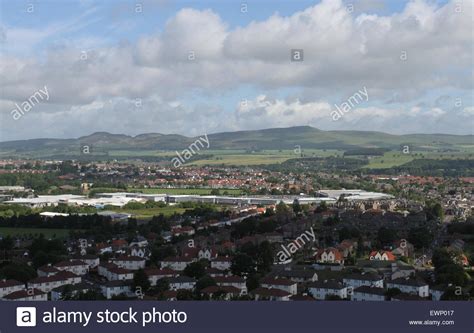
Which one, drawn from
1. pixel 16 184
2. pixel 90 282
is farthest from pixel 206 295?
pixel 16 184

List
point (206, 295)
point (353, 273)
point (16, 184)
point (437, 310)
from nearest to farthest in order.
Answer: point (437, 310) < point (206, 295) < point (353, 273) < point (16, 184)

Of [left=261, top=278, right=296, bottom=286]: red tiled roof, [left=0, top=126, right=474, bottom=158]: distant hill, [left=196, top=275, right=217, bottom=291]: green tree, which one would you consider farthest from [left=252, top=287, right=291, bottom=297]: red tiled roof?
[left=0, top=126, right=474, bottom=158]: distant hill

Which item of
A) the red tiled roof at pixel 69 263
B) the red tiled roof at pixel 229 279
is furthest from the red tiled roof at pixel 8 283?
the red tiled roof at pixel 229 279

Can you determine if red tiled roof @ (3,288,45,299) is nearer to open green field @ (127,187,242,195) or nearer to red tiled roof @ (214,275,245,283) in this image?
red tiled roof @ (214,275,245,283)

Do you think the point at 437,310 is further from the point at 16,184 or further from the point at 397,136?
the point at 397,136

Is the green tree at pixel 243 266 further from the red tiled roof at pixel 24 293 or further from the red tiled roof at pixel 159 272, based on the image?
the red tiled roof at pixel 24 293

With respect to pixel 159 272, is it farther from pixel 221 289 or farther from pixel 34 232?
pixel 34 232
